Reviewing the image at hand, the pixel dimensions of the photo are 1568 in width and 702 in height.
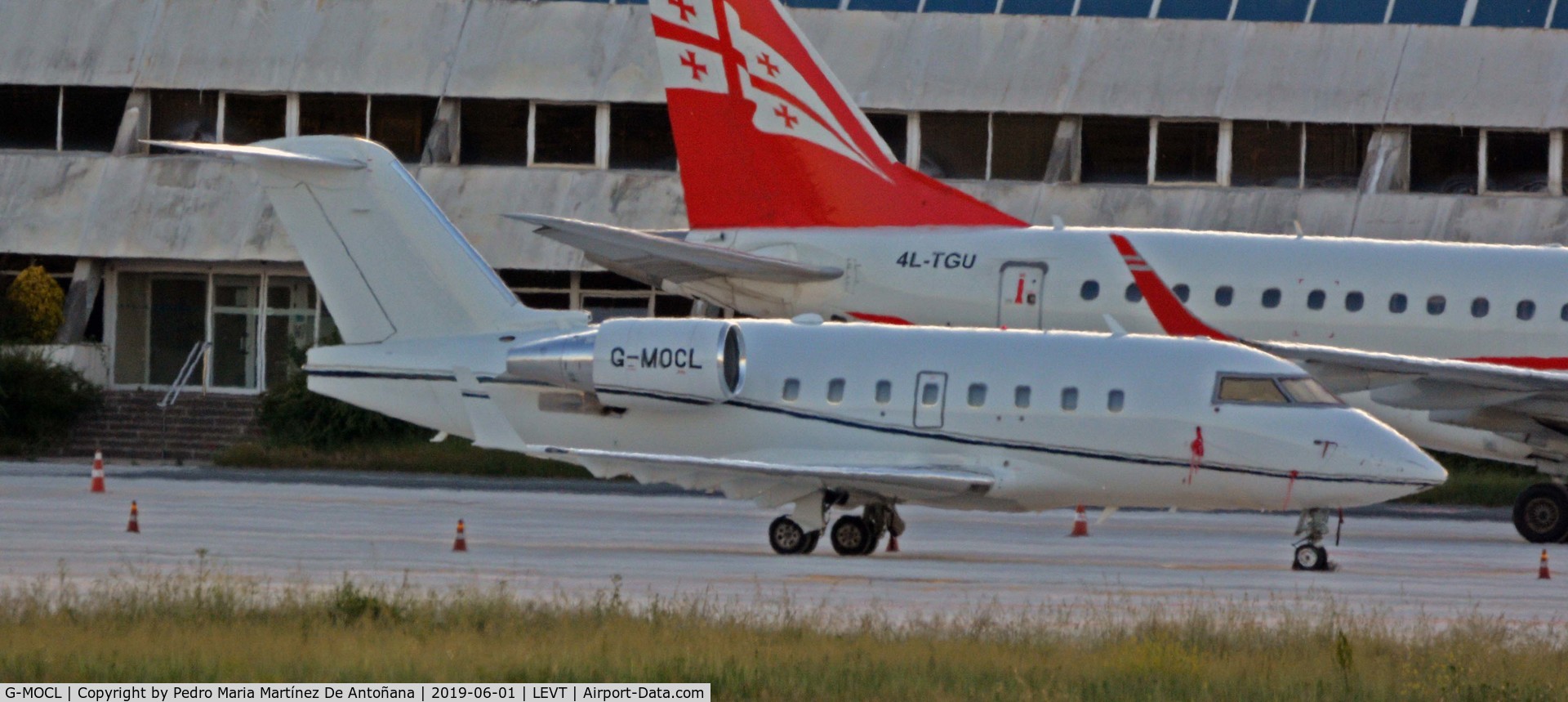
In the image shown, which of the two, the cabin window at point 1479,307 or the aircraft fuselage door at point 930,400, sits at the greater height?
the cabin window at point 1479,307

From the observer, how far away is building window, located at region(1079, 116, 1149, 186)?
40.8 meters

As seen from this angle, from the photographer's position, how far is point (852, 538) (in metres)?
20.7

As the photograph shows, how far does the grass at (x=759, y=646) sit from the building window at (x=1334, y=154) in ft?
87.4

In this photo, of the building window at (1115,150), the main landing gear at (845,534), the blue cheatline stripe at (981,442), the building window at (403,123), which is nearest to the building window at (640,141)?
the building window at (403,123)

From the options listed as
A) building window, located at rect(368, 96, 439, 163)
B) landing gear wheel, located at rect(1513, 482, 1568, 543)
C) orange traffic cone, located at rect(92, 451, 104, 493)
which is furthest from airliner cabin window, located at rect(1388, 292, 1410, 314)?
building window, located at rect(368, 96, 439, 163)

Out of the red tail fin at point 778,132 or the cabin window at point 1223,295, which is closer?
the cabin window at point 1223,295

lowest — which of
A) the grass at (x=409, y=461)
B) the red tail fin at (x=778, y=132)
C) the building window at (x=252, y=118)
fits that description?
the grass at (x=409, y=461)

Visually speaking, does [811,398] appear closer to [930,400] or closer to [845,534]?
[930,400]

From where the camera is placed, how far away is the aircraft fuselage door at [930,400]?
67.9 ft

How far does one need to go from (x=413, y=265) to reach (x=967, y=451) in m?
6.50

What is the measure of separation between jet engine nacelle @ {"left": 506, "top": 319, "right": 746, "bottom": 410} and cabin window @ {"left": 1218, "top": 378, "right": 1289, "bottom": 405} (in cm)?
500

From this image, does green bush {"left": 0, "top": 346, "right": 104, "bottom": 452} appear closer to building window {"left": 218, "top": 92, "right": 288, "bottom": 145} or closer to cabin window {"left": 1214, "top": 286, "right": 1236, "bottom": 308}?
building window {"left": 218, "top": 92, "right": 288, "bottom": 145}

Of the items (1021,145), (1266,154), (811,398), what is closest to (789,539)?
→ (811,398)

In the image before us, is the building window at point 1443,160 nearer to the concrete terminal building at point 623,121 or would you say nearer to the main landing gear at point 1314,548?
the concrete terminal building at point 623,121
